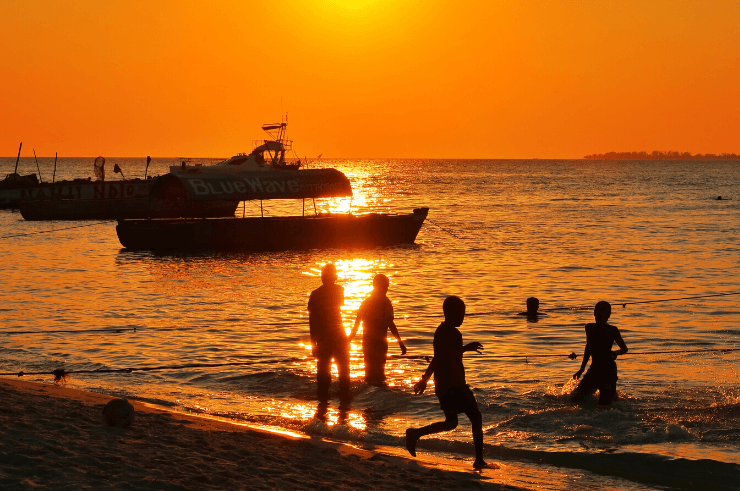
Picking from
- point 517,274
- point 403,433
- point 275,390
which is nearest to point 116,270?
point 517,274

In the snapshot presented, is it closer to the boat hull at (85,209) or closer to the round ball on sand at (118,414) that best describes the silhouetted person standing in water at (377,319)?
the round ball on sand at (118,414)

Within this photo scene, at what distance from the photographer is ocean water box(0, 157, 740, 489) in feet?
34.1

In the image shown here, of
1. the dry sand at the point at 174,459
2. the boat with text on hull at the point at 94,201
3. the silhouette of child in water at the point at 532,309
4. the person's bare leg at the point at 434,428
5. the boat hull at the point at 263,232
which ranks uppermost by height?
the boat with text on hull at the point at 94,201

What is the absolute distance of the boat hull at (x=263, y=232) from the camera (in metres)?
37.8

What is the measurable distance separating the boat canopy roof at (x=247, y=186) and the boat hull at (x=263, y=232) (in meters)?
1.21

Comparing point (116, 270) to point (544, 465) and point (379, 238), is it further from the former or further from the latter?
point (544, 465)

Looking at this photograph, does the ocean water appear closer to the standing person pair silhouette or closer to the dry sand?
the standing person pair silhouette

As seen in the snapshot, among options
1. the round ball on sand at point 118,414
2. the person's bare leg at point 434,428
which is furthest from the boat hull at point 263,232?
the person's bare leg at point 434,428

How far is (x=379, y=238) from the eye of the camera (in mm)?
40531

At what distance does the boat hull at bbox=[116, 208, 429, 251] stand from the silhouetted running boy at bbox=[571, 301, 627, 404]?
28.4 m

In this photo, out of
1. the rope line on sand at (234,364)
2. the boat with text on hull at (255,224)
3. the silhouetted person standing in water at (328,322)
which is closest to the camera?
the silhouetted person standing in water at (328,322)

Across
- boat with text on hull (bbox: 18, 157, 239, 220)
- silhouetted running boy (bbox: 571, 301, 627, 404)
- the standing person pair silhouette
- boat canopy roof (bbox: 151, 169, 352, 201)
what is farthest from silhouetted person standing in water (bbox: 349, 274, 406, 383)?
boat with text on hull (bbox: 18, 157, 239, 220)

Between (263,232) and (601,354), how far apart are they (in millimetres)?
29028

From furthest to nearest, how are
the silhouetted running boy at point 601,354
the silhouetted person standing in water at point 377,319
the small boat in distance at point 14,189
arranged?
1. the small boat in distance at point 14,189
2. the silhouetted person standing in water at point 377,319
3. the silhouetted running boy at point 601,354
